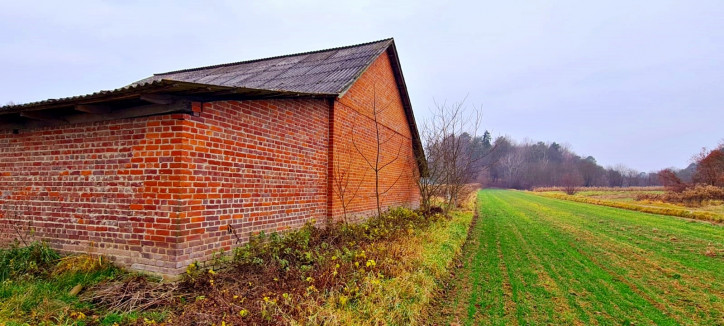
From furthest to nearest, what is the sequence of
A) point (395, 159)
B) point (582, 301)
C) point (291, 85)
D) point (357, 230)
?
point (395, 159) < point (291, 85) < point (357, 230) < point (582, 301)

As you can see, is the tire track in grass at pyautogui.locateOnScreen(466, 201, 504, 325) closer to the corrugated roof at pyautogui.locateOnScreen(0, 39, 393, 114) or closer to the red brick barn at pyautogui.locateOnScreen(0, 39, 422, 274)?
the red brick barn at pyautogui.locateOnScreen(0, 39, 422, 274)

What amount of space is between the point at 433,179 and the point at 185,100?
39.2 feet

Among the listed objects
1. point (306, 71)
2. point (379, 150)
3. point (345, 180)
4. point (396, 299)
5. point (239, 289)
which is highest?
point (306, 71)

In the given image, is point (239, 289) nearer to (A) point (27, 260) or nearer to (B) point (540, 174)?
(A) point (27, 260)

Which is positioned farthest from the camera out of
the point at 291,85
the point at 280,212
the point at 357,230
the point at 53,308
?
the point at 291,85

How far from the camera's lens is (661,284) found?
21.6ft

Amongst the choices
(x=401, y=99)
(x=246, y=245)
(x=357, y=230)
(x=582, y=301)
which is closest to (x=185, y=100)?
(x=246, y=245)

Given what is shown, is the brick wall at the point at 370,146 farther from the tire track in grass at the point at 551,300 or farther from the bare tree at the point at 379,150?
the tire track in grass at the point at 551,300

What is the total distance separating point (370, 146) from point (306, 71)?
10.1 ft

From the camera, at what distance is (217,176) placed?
5.31m

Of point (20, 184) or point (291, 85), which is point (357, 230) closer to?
point (291, 85)

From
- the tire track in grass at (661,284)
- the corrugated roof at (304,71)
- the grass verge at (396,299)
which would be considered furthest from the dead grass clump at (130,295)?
the tire track in grass at (661,284)

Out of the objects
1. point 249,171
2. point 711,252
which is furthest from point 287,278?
point 711,252

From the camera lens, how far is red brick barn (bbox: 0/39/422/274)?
476 centimetres
